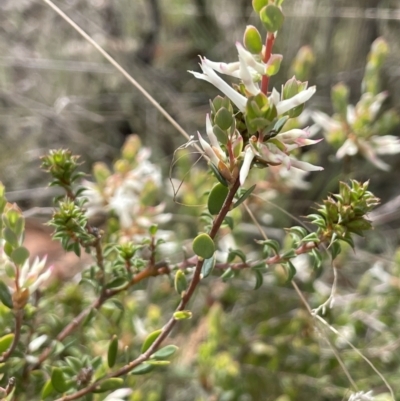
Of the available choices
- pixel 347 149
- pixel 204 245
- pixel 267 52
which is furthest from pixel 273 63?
pixel 347 149

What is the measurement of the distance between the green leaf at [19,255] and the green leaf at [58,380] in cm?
9

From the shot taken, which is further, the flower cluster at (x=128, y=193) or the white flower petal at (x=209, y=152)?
the flower cluster at (x=128, y=193)

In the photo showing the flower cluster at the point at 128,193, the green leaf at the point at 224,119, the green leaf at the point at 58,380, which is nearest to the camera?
the green leaf at the point at 224,119

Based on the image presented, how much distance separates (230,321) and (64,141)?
0.64 m

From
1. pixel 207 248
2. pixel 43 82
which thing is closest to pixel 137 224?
pixel 207 248

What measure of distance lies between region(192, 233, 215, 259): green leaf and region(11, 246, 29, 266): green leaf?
13 cm

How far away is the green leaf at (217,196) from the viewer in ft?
1.07

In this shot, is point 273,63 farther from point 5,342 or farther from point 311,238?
point 5,342

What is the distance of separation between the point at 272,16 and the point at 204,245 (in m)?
0.14

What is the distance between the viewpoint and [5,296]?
390mm

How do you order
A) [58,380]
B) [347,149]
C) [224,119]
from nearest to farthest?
[224,119], [58,380], [347,149]

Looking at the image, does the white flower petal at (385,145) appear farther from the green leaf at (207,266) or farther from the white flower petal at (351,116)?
the green leaf at (207,266)

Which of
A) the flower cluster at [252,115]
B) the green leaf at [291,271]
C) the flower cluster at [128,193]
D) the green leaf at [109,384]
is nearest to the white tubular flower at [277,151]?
the flower cluster at [252,115]

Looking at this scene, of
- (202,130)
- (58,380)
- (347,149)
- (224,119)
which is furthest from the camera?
(202,130)
